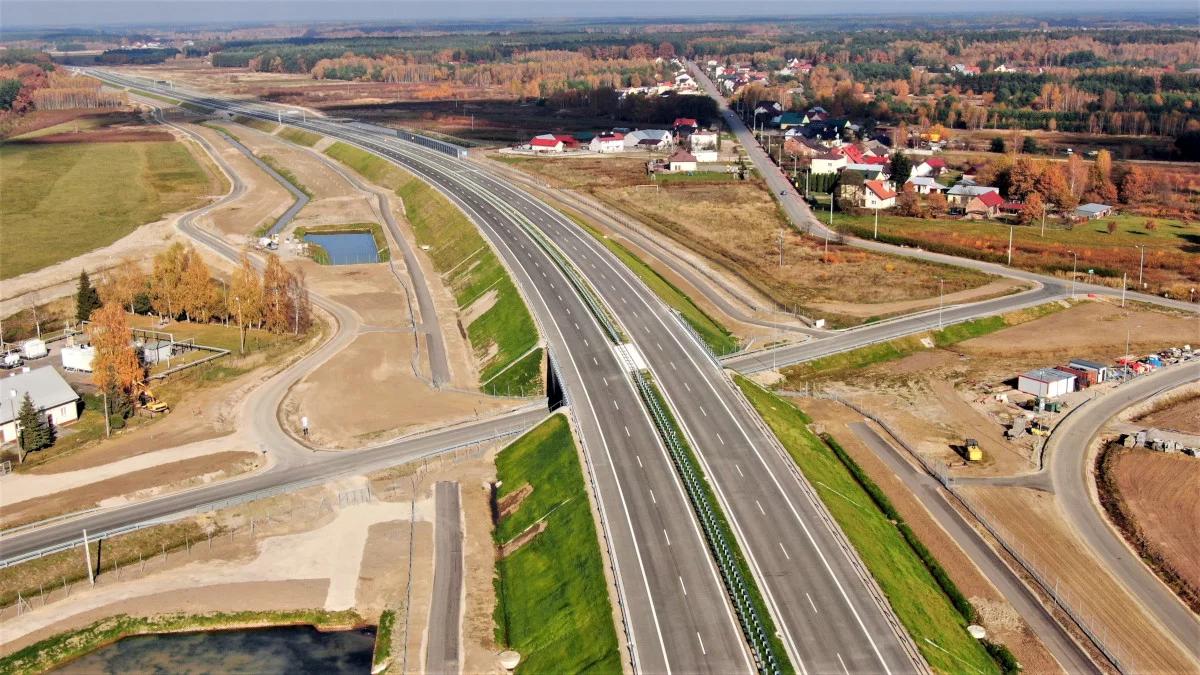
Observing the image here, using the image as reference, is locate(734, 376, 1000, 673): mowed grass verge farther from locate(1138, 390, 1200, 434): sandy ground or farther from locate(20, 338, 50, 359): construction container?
locate(20, 338, 50, 359): construction container

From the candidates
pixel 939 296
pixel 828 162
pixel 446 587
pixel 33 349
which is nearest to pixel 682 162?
pixel 828 162

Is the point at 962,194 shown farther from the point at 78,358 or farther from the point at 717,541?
the point at 78,358

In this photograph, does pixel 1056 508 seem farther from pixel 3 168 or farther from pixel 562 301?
pixel 3 168

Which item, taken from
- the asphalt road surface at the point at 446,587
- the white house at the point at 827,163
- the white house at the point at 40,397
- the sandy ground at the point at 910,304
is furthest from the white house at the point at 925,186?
the white house at the point at 40,397

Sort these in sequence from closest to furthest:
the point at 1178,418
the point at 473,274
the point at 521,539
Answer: the point at 521,539, the point at 1178,418, the point at 473,274

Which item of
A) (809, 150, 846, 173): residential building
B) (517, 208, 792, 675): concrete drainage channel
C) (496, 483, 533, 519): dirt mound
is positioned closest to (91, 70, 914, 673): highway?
(517, 208, 792, 675): concrete drainage channel

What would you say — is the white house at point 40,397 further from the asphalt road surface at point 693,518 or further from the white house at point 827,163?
the white house at point 827,163
